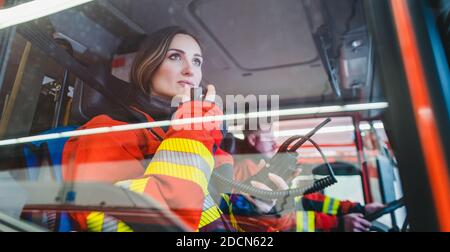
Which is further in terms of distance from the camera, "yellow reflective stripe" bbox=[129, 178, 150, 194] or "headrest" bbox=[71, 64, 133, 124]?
"headrest" bbox=[71, 64, 133, 124]

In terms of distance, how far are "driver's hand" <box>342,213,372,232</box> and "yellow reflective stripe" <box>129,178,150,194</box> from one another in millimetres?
678

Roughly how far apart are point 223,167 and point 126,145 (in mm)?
419

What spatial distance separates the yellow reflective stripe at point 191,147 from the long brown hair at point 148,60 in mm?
425

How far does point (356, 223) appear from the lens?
967 mm

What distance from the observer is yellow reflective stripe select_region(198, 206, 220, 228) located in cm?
104

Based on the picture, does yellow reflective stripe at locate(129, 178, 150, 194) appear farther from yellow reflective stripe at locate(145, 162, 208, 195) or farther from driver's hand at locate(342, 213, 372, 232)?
driver's hand at locate(342, 213, 372, 232)

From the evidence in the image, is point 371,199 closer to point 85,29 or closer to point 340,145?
point 340,145

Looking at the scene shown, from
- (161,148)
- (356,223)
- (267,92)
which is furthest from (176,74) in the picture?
(356,223)

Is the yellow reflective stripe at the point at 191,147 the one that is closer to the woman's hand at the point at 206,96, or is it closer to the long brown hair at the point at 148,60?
the woman's hand at the point at 206,96

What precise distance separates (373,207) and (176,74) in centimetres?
101

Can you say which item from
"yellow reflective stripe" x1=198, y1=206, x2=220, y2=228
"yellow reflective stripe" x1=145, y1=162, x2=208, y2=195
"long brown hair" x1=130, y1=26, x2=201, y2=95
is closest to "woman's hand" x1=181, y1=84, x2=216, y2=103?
"long brown hair" x1=130, y1=26, x2=201, y2=95

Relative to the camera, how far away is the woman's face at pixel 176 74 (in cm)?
140
